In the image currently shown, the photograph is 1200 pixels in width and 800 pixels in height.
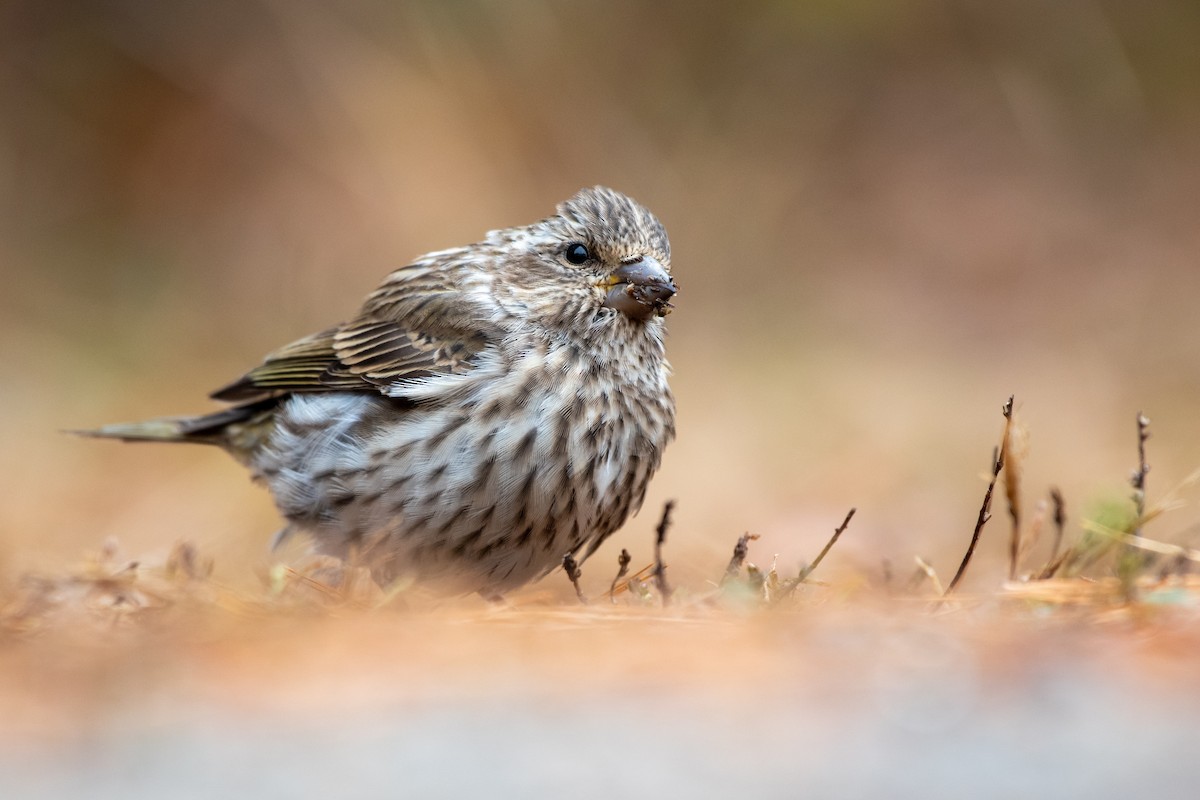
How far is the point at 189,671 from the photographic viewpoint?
2.71 m

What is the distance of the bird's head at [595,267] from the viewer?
4734 millimetres

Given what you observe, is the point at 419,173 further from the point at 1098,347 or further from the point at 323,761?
the point at 323,761

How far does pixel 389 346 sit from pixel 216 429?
1.13 metres

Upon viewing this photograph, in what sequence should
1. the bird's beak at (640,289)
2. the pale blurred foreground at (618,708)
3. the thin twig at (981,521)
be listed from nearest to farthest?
1. the pale blurred foreground at (618,708)
2. the thin twig at (981,521)
3. the bird's beak at (640,289)

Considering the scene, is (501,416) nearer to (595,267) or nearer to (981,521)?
(595,267)

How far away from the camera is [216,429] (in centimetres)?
587

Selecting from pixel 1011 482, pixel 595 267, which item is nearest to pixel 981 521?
pixel 1011 482

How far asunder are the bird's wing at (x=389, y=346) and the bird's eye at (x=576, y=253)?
1.17ft

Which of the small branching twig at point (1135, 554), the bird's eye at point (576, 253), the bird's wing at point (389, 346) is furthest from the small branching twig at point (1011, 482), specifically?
the bird's wing at point (389, 346)

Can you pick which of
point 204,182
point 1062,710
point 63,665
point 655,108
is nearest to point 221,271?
point 204,182

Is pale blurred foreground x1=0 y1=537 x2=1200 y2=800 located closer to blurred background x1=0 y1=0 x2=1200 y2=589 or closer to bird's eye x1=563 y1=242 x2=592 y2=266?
bird's eye x1=563 y1=242 x2=592 y2=266

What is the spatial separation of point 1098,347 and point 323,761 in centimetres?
778

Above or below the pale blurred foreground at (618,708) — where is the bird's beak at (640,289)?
above

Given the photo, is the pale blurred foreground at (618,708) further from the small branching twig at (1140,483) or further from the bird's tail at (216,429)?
the bird's tail at (216,429)
